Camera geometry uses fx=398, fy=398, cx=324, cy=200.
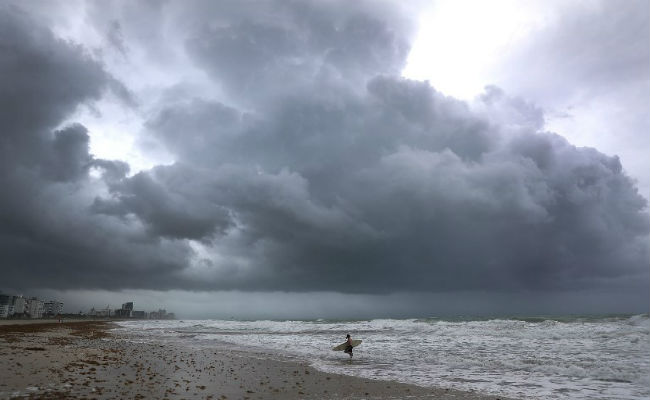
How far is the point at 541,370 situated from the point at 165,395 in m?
19.8

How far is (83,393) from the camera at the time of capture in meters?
13.5

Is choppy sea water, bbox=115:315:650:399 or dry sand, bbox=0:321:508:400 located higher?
dry sand, bbox=0:321:508:400

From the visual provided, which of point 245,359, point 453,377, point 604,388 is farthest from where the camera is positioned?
point 245,359

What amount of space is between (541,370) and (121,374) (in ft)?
72.2

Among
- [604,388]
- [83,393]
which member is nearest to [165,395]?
[83,393]

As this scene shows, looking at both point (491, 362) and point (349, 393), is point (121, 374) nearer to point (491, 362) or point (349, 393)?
point (349, 393)

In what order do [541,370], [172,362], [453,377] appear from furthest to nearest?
[172,362] < [541,370] < [453,377]

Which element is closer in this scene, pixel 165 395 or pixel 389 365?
pixel 165 395

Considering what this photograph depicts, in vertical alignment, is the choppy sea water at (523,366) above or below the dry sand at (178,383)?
below

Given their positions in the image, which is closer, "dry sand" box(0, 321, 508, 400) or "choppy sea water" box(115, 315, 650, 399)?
"dry sand" box(0, 321, 508, 400)

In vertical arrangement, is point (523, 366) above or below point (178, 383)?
below

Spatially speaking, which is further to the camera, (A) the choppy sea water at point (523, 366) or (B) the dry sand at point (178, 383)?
(A) the choppy sea water at point (523, 366)

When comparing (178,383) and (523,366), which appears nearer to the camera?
(178,383)

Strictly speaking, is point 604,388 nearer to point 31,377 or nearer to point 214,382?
point 214,382
